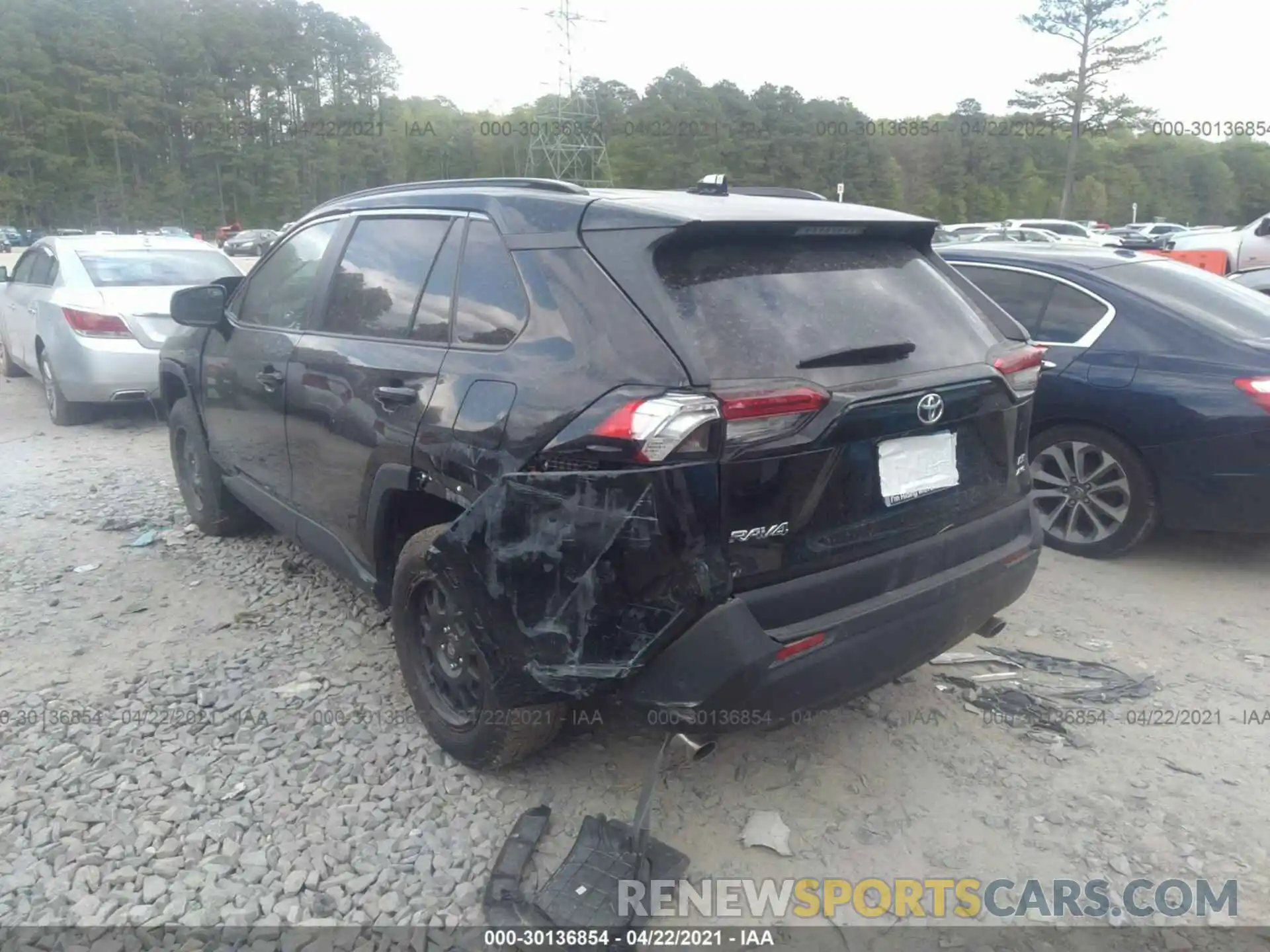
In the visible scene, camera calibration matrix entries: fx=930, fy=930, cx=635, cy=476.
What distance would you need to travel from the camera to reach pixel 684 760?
3068 mm

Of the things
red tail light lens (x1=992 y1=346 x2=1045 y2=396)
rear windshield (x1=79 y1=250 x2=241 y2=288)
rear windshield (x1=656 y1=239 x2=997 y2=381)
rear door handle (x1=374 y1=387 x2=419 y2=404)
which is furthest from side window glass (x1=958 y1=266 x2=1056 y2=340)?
rear windshield (x1=79 y1=250 x2=241 y2=288)

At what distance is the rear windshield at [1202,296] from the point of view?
4609mm

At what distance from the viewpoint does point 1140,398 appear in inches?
180

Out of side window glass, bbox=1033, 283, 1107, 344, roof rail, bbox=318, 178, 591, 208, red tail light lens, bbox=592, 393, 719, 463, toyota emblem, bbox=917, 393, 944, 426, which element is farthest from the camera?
side window glass, bbox=1033, 283, 1107, 344

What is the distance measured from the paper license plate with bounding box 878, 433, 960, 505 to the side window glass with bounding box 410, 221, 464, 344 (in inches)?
54.8

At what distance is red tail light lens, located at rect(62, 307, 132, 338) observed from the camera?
7.48 m

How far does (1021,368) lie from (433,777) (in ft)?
7.63

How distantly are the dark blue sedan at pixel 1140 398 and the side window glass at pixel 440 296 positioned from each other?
10.9 feet

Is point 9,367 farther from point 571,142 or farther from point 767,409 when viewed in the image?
point 571,142

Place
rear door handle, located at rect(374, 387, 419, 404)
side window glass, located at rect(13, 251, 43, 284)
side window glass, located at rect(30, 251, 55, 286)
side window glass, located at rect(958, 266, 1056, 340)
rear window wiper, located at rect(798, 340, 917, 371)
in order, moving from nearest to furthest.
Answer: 1. rear window wiper, located at rect(798, 340, 917, 371)
2. rear door handle, located at rect(374, 387, 419, 404)
3. side window glass, located at rect(958, 266, 1056, 340)
4. side window glass, located at rect(30, 251, 55, 286)
5. side window glass, located at rect(13, 251, 43, 284)

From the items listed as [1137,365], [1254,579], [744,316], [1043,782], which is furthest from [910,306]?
[1254,579]

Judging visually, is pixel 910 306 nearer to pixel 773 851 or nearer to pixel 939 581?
pixel 939 581

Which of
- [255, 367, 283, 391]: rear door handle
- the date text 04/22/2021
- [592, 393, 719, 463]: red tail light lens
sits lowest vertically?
the date text 04/22/2021

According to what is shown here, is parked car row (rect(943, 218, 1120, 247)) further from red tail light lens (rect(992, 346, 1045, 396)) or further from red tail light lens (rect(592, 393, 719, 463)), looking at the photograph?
red tail light lens (rect(592, 393, 719, 463))
